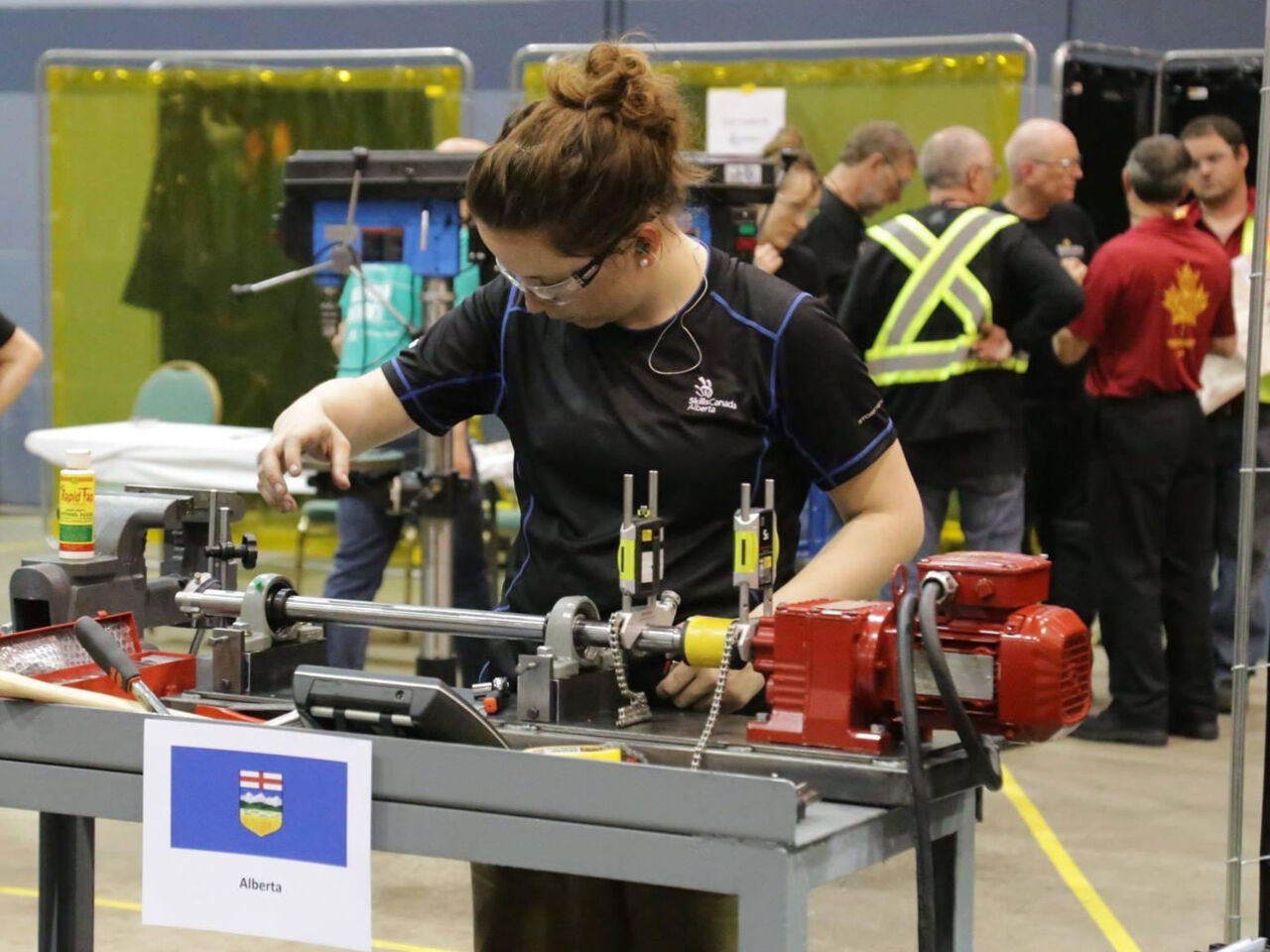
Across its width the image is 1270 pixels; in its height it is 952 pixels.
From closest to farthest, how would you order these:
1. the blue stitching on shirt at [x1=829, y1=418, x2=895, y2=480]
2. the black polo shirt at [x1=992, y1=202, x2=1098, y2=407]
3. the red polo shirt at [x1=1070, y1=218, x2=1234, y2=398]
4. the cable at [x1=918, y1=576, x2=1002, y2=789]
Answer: the cable at [x1=918, y1=576, x2=1002, y2=789] < the blue stitching on shirt at [x1=829, y1=418, x2=895, y2=480] < the red polo shirt at [x1=1070, y1=218, x2=1234, y2=398] < the black polo shirt at [x1=992, y1=202, x2=1098, y2=407]

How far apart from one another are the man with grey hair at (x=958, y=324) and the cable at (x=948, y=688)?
296cm

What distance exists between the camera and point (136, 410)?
5992 millimetres

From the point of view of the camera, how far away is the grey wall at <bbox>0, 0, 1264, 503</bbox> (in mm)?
7539

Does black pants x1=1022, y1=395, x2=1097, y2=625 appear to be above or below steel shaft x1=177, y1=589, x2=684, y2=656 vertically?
below

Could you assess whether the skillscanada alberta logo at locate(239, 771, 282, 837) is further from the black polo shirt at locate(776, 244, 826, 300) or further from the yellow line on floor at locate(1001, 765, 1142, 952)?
the black polo shirt at locate(776, 244, 826, 300)

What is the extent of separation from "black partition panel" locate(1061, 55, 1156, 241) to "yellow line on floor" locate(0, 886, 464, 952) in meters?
4.01

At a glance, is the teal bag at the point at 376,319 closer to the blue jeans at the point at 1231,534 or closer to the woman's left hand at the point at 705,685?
the blue jeans at the point at 1231,534

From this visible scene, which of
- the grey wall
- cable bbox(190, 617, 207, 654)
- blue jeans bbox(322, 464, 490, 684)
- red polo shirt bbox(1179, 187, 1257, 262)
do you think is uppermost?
the grey wall

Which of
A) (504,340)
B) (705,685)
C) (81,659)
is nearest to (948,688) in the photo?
(705,685)

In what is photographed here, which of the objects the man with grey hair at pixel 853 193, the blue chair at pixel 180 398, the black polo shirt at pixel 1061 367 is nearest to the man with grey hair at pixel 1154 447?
the black polo shirt at pixel 1061 367

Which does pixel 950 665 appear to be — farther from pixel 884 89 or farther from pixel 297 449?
pixel 884 89

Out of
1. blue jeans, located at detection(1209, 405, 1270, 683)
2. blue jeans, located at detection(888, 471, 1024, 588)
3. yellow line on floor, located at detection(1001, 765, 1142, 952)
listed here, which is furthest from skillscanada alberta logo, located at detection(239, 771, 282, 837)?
blue jeans, located at detection(1209, 405, 1270, 683)

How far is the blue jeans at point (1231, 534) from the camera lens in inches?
195

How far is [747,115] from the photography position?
6723mm
